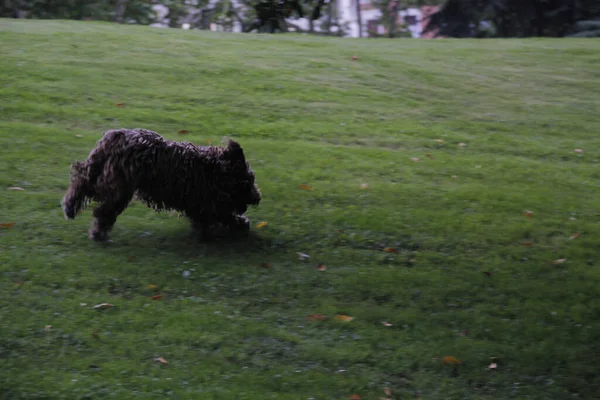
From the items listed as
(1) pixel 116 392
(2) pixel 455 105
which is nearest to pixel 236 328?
(1) pixel 116 392

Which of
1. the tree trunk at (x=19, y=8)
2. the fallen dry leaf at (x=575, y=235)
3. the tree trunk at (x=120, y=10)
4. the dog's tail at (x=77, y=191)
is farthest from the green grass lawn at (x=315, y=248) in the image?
the tree trunk at (x=120, y=10)

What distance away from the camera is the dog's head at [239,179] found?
8195 millimetres

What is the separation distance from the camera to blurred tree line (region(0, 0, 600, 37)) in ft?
76.6

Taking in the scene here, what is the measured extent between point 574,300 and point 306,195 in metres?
3.80

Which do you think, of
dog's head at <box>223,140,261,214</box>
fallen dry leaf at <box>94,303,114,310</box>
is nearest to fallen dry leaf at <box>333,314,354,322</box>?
dog's head at <box>223,140,261,214</box>

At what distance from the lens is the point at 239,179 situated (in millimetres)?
8289

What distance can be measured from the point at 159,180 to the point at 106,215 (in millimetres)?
713

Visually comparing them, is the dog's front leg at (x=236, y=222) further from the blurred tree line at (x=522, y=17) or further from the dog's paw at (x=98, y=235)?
the blurred tree line at (x=522, y=17)

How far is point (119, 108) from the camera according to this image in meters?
13.1

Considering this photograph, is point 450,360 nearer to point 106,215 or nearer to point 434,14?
point 106,215

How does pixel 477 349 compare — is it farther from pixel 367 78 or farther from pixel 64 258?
pixel 367 78

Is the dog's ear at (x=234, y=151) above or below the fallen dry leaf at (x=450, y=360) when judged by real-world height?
above

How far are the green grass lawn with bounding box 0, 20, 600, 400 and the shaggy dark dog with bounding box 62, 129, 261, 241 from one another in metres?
0.43

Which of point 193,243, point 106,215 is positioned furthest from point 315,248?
point 106,215
